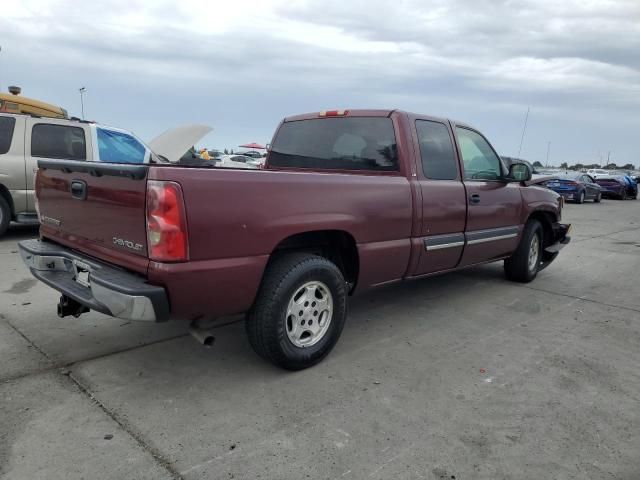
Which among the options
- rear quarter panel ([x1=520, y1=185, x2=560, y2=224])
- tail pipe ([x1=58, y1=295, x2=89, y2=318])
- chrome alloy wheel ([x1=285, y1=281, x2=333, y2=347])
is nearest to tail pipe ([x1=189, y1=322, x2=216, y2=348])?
chrome alloy wheel ([x1=285, y1=281, x2=333, y2=347])

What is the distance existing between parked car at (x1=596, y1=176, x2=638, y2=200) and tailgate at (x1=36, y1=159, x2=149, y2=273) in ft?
92.2

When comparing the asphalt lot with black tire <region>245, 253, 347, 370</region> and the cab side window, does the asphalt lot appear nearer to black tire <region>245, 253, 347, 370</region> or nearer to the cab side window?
black tire <region>245, 253, 347, 370</region>

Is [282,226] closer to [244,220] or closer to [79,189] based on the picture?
[244,220]

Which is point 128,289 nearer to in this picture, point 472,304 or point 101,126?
point 472,304

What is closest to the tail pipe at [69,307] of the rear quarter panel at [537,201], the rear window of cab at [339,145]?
the rear window of cab at [339,145]

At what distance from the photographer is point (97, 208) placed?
3.15 m

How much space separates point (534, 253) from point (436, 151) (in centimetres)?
258

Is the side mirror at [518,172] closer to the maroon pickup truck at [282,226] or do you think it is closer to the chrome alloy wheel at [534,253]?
the maroon pickup truck at [282,226]

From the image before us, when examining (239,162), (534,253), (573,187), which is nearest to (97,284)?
(534,253)

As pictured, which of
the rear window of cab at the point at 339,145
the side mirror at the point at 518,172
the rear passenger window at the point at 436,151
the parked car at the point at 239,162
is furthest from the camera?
the parked car at the point at 239,162

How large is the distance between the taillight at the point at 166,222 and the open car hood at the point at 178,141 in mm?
7449

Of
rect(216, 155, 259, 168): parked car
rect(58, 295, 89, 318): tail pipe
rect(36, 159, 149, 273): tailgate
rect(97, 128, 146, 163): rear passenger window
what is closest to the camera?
rect(36, 159, 149, 273): tailgate

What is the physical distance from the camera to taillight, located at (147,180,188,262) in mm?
2670

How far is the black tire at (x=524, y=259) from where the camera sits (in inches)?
235
